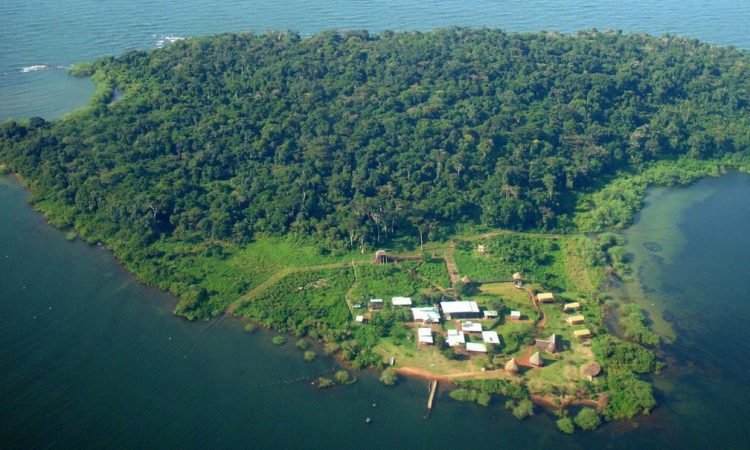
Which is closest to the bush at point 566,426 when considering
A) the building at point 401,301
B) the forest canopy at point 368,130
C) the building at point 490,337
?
the building at point 490,337

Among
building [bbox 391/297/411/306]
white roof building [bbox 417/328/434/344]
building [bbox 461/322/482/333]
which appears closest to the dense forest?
building [bbox 391/297/411/306]

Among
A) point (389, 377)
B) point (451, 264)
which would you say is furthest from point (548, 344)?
point (389, 377)

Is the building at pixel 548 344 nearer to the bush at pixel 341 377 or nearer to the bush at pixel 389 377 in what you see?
the bush at pixel 389 377

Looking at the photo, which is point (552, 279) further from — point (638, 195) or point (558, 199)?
point (638, 195)

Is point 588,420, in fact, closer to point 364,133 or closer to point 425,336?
point 425,336

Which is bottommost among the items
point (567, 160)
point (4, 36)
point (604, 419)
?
point (604, 419)

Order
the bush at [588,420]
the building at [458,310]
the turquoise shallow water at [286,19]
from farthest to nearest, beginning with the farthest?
the turquoise shallow water at [286,19] → the building at [458,310] → the bush at [588,420]

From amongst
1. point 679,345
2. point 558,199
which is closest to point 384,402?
point 679,345
